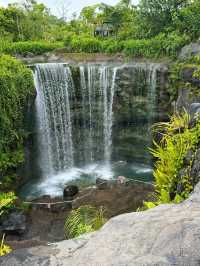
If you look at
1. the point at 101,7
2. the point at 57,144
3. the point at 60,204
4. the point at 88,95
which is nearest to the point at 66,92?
the point at 88,95

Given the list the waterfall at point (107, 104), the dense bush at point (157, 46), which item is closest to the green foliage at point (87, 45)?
the dense bush at point (157, 46)

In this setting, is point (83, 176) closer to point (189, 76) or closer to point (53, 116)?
point (53, 116)

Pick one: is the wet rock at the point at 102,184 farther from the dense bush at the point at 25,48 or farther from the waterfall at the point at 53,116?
the dense bush at the point at 25,48

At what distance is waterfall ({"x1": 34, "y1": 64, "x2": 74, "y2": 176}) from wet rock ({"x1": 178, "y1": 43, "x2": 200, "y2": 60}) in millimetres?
4035

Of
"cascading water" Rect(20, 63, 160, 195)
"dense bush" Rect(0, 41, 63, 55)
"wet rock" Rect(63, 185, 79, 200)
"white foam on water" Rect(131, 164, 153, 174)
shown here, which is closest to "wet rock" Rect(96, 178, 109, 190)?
"wet rock" Rect(63, 185, 79, 200)

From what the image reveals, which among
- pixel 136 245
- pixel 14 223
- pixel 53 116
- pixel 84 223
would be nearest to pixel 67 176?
pixel 53 116

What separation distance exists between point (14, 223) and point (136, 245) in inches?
254

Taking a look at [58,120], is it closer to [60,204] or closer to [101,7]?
[60,204]

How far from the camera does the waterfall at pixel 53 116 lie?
491 inches

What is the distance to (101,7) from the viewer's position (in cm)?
2052

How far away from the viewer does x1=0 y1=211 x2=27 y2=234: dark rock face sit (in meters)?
8.41

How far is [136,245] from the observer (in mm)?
2674

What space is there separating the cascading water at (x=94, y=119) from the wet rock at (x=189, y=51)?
3.10 ft

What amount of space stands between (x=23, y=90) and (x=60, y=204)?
12.2 feet
